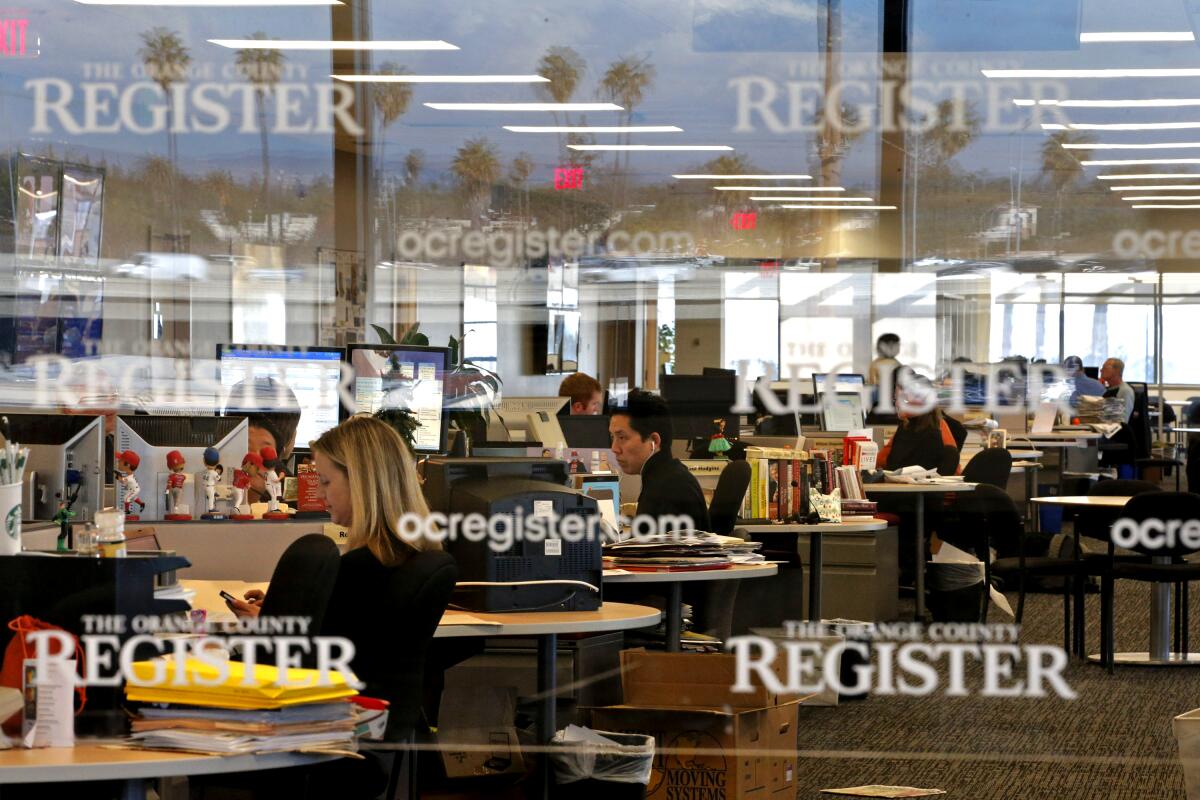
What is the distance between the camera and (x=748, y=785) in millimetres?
3902

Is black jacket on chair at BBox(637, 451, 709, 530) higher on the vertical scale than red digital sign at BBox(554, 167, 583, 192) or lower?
lower

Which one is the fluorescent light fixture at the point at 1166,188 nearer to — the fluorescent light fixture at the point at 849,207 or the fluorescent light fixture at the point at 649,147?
the fluorescent light fixture at the point at 849,207

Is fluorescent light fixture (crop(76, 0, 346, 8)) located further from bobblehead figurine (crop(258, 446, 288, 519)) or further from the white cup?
the white cup

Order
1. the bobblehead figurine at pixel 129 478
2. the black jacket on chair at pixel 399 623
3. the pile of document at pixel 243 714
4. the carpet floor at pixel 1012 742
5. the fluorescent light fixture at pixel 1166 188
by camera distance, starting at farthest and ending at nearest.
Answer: the fluorescent light fixture at pixel 1166 188, the carpet floor at pixel 1012 742, the bobblehead figurine at pixel 129 478, the black jacket on chair at pixel 399 623, the pile of document at pixel 243 714

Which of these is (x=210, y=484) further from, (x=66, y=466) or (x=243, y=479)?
(x=66, y=466)

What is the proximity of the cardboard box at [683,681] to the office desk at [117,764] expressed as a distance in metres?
1.91

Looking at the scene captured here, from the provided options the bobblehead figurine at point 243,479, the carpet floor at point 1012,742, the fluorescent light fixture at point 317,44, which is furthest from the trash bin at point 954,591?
the bobblehead figurine at point 243,479

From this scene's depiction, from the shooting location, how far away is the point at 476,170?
5391 mm

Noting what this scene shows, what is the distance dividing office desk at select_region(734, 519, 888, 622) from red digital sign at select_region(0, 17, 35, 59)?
132 inches

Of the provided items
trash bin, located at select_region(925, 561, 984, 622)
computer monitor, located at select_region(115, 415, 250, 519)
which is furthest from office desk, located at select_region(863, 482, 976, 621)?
computer monitor, located at select_region(115, 415, 250, 519)

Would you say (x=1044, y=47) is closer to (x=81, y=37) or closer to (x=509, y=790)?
(x=509, y=790)

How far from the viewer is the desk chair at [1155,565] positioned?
5.43 metres

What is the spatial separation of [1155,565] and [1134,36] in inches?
83.8

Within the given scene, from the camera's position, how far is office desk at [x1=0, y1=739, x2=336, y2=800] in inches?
85.1
